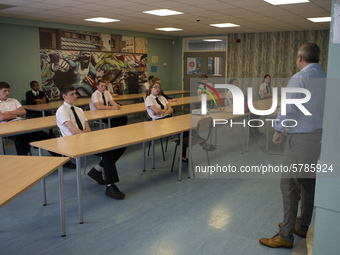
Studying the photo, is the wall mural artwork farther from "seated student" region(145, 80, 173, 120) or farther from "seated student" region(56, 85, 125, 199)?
"seated student" region(56, 85, 125, 199)

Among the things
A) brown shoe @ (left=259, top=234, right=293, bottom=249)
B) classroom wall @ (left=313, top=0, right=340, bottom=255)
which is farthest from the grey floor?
classroom wall @ (left=313, top=0, right=340, bottom=255)

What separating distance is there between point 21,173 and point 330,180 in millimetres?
2291

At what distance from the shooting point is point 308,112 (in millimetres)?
2500

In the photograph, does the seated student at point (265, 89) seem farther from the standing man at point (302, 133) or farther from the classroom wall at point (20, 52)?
the standing man at point (302, 133)

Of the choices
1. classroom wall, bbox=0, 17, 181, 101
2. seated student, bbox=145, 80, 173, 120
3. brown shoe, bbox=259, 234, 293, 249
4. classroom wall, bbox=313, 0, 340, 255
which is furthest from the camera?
classroom wall, bbox=0, 17, 181, 101

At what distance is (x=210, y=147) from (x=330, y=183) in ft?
9.54

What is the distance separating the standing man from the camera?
8.18 feet

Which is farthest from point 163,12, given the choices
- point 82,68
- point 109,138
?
point 109,138

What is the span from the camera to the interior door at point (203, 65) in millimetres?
11523

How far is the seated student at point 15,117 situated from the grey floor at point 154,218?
0.77m

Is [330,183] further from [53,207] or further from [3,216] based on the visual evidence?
[3,216]

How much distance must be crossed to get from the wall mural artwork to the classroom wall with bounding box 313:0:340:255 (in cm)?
757

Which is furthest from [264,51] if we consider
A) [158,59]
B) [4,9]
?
[4,9]

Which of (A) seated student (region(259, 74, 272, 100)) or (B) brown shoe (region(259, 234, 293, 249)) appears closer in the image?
(B) brown shoe (region(259, 234, 293, 249))
